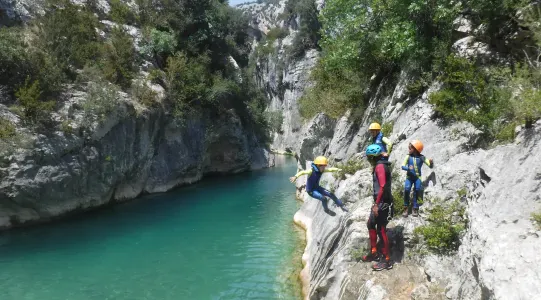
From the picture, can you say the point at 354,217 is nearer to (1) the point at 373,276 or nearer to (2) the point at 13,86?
(1) the point at 373,276

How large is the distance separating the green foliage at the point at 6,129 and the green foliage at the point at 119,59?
22.6 ft

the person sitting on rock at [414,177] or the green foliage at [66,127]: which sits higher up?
the green foliage at [66,127]

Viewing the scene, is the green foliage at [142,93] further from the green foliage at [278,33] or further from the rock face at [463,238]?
the green foliage at [278,33]

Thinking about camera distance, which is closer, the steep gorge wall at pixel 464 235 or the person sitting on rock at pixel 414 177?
the steep gorge wall at pixel 464 235

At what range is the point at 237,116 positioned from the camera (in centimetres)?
3612

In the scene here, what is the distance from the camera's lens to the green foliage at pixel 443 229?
648cm

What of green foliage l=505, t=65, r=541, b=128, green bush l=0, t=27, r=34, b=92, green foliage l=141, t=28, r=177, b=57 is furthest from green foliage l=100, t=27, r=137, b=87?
green foliage l=505, t=65, r=541, b=128

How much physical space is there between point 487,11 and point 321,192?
694cm

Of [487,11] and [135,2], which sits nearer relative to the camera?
[487,11]

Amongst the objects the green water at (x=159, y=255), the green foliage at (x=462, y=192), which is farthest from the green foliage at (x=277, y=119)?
the green foliage at (x=462, y=192)

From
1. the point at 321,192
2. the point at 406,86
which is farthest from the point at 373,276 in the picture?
the point at 406,86

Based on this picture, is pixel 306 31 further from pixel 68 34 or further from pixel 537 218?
pixel 537 218

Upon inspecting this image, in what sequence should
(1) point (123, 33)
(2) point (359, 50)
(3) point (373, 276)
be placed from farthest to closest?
1. (1) point (123, 33)
2. (2) point (359, 50)
3. (3) point (373, 276)

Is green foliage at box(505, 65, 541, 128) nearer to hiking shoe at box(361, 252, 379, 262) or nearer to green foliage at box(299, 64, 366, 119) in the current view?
hiking shoe at box(361, 252, 379, 262)
